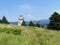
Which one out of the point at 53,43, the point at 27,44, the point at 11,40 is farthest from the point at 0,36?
the point at 53,43

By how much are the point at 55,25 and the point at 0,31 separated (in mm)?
32249

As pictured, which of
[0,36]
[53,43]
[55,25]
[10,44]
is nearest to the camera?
[10,44]

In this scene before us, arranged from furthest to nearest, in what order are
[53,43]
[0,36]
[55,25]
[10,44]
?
[55,25] < [53,43] < [0,36] < [10,44]

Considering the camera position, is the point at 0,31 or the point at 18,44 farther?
the point at 0,31

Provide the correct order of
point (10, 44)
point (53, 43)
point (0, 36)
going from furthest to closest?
1. point (53, 43)
2. point (0, 36)
3. point (10, 44)

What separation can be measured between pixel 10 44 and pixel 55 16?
1544 inches

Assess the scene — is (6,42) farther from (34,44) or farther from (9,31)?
(9,31)

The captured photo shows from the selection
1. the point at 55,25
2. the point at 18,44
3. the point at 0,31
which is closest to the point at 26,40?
the point at 18,44

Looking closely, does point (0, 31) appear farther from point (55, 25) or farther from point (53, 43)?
point (55, 25)

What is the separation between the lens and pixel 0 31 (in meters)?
20.7

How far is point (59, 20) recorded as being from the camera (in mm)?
54531

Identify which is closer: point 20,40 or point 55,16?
point 20,40

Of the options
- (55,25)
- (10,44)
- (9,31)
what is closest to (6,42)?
(10,44)

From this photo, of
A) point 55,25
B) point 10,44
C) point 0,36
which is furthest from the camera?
point 55,25
